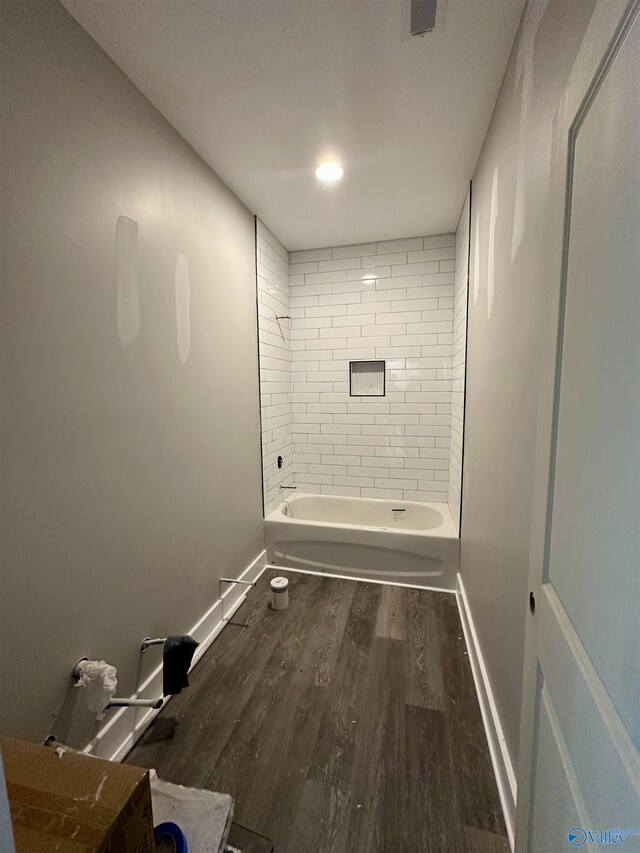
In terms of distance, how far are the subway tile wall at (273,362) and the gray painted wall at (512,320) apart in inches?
63.0

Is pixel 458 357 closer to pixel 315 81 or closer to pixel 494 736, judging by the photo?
pixel 315 81

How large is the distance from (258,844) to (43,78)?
2.53 m

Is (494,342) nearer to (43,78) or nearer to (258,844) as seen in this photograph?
(43,78)

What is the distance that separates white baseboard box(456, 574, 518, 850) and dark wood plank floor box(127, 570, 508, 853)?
33 mm

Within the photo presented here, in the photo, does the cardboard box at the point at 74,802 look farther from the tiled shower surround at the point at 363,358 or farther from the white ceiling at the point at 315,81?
the white ceiling at the point at 315,81

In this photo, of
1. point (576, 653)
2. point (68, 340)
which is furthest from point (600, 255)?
point (68, 340)

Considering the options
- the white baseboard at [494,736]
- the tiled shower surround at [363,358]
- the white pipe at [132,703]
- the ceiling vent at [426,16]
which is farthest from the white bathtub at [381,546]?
the ceiling vent at [426,16]

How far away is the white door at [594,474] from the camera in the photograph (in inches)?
18.3

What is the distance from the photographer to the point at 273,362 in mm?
2932

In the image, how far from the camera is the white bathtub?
8.07 feet

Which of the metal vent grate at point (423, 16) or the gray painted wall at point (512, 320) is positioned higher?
the metal vent grate at point (423, 16)

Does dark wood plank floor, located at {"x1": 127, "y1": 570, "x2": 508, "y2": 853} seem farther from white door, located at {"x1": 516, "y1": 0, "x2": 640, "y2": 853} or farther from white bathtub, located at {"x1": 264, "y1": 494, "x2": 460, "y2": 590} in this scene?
white door, located at {"x1": 516, "y1": 0, "x2": 640, "y2": 853}

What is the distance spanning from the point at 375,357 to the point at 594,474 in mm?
2668

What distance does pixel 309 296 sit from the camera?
10.6 ft
